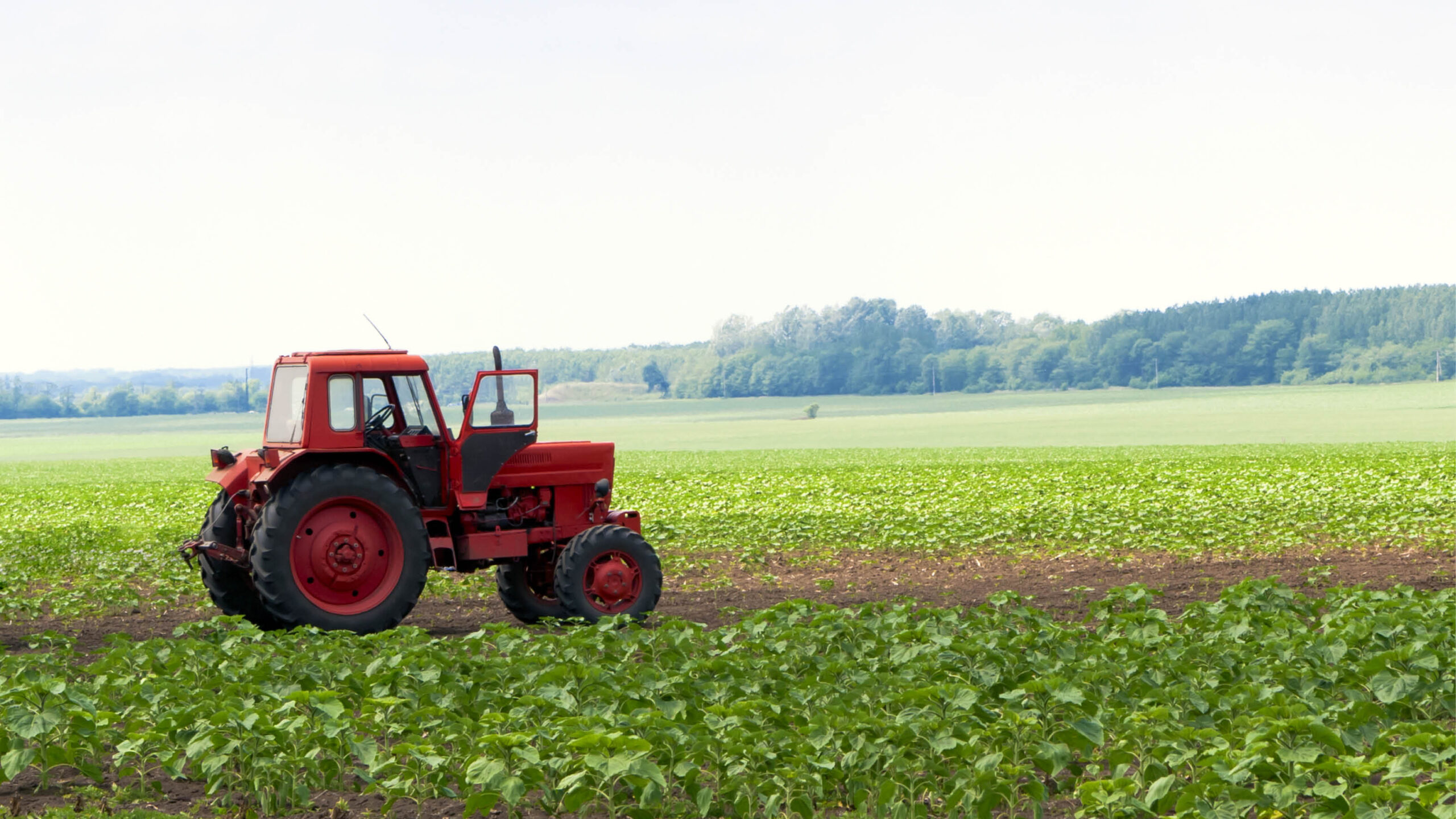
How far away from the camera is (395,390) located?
34.5 ft

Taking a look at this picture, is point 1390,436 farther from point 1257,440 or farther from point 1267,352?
point 1267,352

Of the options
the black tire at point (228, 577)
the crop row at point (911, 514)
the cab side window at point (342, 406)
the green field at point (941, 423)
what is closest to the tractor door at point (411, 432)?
the cab side window at point (342, 406)

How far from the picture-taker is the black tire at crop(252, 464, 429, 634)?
31.8 feet

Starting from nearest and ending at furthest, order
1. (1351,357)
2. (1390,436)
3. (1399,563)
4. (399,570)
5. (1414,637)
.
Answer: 1. (1414,637)
2. (399,570)
3. (1399,563)
4. (1390,436)
5. (1351,357)

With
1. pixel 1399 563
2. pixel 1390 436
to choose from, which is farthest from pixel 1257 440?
pixel 1399 563

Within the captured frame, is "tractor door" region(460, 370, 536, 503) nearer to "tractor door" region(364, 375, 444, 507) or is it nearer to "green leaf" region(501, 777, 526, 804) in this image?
"tractor door" region(364, 375, 444, 507)

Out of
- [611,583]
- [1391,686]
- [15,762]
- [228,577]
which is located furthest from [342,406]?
[1391,686]

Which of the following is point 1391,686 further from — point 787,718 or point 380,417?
point 380,417

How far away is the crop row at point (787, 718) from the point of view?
5566mm

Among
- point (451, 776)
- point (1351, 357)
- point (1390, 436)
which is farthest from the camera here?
point (1351, 357)

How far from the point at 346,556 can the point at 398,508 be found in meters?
0.54

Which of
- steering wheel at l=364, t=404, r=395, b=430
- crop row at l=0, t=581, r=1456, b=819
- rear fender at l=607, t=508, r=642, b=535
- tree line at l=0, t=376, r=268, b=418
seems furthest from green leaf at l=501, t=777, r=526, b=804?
tree line at l=0, t=376, r=268, b=418

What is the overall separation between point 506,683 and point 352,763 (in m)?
1.23

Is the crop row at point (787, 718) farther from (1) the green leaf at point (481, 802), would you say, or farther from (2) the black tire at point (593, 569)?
(2) the black tire at point (593, 569)
